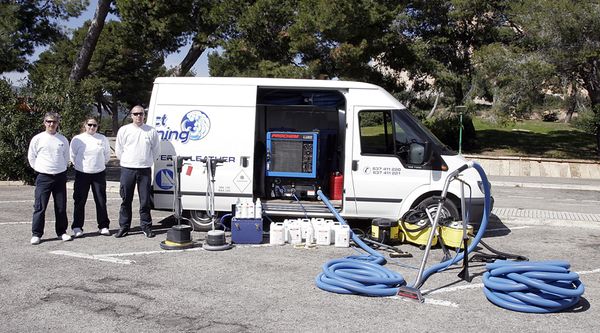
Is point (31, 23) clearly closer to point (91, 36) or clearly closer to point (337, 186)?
point (91, 36)

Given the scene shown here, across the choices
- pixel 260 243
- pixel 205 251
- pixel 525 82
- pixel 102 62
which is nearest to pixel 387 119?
pixel 260 243

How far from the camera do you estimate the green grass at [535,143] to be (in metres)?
26.4

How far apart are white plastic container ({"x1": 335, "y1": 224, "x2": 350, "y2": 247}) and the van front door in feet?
2.11

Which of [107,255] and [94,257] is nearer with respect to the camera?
[94,257]

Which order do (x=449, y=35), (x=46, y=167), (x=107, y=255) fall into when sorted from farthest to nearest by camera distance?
(x=449, y=35)
(x=46, y=167)
(x=107, y=255)

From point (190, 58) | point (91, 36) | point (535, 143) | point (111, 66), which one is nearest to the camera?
point (91, 36)

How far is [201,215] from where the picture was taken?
861 cm

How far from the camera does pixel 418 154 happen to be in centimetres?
820

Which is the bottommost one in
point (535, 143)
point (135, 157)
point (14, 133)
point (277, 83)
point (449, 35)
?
point (135, 157)

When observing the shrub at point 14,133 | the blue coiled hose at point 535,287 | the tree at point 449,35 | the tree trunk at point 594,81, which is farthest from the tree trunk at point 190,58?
the blue coiled hose at point 535,287

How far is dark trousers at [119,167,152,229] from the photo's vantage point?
792cm

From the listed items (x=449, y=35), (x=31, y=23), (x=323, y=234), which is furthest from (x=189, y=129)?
(x=449, y=35)

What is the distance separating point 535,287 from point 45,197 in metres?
6.16

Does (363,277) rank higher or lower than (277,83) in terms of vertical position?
lower
